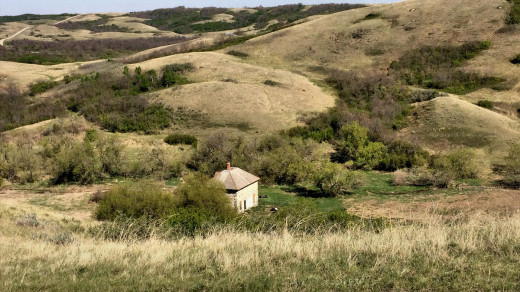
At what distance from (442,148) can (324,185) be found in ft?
56.3

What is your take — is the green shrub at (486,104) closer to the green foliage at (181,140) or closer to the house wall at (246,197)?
the green foliage at (181,140)

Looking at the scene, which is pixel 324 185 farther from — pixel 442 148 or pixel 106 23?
pixel 106 23

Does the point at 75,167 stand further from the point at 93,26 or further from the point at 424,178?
the point at 93,26

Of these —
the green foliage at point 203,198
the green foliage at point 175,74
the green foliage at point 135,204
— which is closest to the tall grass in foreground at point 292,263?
the green foliage at point 135,204

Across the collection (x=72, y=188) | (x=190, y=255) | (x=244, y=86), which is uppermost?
(x=190, y=255)

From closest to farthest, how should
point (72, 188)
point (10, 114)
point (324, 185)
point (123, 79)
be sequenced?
point (324, 185) → point (72, 188) → point (10, 114) → point (123, 79)

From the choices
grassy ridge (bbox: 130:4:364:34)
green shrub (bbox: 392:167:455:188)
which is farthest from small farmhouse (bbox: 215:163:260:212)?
grassy ridge (bbox: 130:4:364:34)

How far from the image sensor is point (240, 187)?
28.0 m

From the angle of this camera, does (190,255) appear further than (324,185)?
No

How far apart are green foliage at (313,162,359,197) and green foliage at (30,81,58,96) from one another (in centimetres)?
5111

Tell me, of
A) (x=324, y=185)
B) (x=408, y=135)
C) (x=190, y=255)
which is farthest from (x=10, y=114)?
(x=190, y=255)

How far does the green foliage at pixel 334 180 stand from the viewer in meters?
31.6

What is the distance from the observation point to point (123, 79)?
2532 inches

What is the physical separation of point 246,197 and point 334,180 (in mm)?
6583
